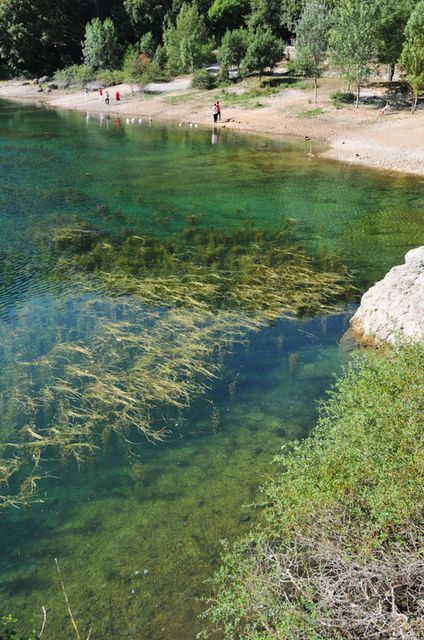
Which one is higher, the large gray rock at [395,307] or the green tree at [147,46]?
the green tree at [147,46]

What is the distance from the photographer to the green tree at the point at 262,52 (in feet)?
232

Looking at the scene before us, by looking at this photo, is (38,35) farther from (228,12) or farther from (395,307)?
(395,307)

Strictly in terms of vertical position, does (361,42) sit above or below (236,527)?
above

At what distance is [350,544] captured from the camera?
23.9 ft

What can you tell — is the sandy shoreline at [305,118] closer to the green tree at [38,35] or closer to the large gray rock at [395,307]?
the green tree at [38,35]

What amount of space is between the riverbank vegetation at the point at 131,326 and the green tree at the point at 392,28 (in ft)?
139

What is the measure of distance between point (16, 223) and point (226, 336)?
56.4ft

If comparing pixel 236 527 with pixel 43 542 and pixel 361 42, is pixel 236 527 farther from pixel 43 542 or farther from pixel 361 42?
pixel 361 42

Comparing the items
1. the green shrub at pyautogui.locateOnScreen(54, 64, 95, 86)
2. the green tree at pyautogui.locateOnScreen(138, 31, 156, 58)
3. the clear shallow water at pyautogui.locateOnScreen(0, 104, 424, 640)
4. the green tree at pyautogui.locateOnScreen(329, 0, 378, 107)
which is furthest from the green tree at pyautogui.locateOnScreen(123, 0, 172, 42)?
the clear shallow water at pyautogui.locateOnScreen(0, 104, 424, 640)

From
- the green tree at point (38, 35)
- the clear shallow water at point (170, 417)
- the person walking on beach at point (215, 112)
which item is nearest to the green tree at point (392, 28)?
the person walking on beach at point (215, 112)

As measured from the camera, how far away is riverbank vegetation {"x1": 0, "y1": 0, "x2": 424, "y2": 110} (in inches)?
2135

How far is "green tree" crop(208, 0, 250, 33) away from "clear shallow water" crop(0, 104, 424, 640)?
8252 cm

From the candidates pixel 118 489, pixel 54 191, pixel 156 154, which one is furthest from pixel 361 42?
pixel 118 489

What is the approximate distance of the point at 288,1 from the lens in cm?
9350
